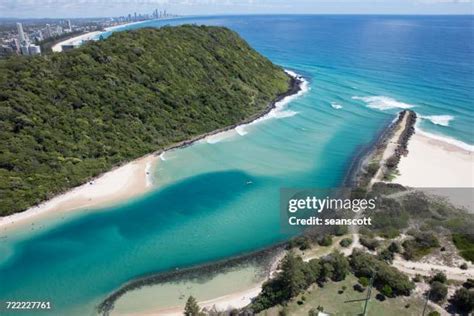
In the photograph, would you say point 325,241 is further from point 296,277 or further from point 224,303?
point 224,303

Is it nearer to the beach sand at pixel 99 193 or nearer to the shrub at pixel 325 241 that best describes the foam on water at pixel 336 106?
the beach sand at pixel 99 193

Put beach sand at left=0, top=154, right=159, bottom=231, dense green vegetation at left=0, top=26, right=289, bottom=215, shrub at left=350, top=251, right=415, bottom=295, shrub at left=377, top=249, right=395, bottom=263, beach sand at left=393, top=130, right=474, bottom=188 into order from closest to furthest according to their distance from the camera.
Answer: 1. shrub at left=350, top=251, right=415, bottom=295
2. shrub at left=377, top=249, right=395, bottom=263
3. beach sand at left=0, top=154, right=159, bottom=231
4. beach sand at left=393, top=130, right=474, bottom=188
5. dense green vegetation at left=0, top=26, right=289, bottom=215

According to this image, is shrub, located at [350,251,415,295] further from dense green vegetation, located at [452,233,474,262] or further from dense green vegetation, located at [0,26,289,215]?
dense green vegetation, located at [0,26,289,215]

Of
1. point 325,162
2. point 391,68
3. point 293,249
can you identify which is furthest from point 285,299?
point 391,68

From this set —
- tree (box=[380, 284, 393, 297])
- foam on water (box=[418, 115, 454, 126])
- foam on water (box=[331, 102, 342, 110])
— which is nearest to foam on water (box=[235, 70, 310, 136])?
foam on water (box=[331, 102, 342, 110])

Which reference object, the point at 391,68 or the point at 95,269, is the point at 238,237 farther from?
the point at 391,68

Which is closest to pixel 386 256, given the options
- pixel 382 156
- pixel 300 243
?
pixel 300 243
